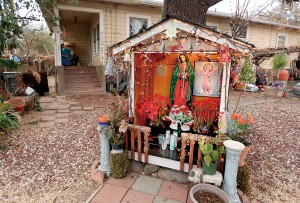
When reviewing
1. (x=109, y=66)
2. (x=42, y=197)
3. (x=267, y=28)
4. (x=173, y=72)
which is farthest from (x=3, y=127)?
(x=267, y=28)

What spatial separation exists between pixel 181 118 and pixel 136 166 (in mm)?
1264

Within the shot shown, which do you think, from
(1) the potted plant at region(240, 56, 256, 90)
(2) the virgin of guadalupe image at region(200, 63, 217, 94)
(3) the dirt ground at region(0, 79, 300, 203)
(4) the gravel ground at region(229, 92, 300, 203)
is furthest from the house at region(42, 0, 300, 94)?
(1) the potted plant at region(240, 56, 256, 90)

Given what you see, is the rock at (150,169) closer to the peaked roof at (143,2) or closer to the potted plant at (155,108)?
the potted plant at (155,108)

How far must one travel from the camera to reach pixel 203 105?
13.2 feet

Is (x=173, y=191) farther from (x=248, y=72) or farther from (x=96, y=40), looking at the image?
(x=96, y=40)

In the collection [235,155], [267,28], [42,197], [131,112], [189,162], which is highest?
[267,28]

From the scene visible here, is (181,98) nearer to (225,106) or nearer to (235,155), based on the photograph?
(225,106)

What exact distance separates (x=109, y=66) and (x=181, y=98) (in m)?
1.62

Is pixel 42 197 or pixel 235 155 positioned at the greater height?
pixel 235 155

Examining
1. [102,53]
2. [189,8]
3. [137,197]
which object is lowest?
[137,197]

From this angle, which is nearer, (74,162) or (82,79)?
(74,162)

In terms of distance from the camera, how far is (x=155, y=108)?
396 centimetres

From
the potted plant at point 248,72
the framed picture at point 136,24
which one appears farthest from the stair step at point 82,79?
the potted plant at point 248,72

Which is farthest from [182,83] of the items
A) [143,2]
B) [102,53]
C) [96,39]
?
[96,39]
